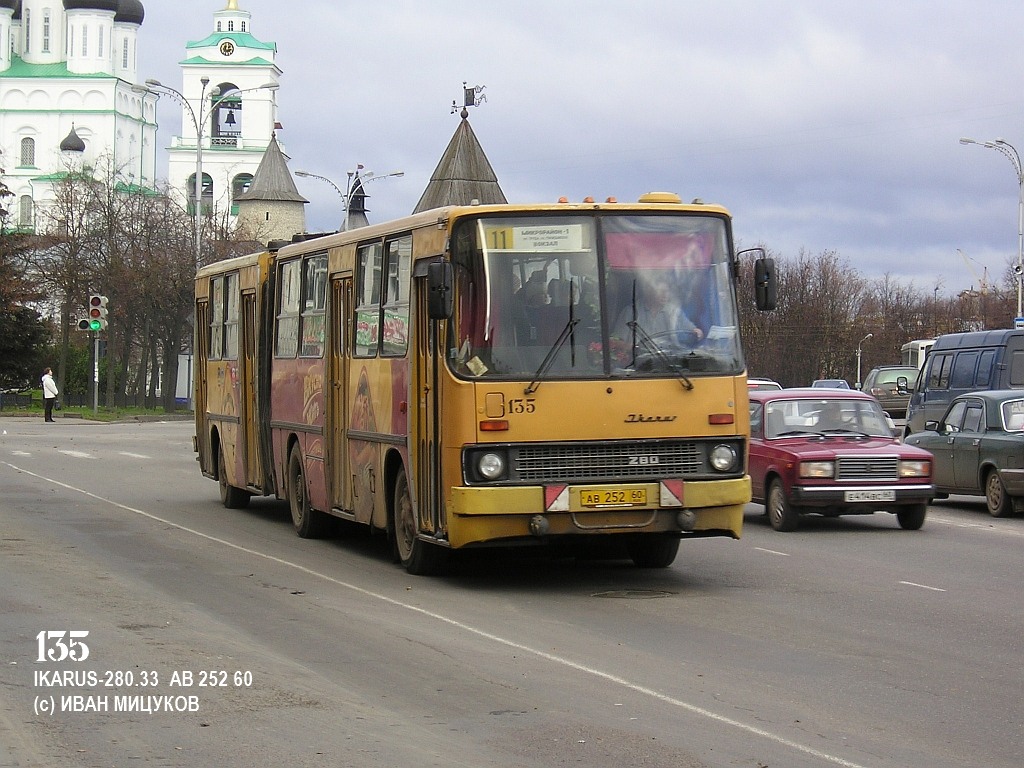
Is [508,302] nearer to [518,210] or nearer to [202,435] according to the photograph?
[518,210]

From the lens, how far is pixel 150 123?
16062 cm

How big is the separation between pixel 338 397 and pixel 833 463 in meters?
5.74

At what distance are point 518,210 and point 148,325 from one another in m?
59.2

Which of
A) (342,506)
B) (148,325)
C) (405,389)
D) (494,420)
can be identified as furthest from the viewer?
(148,325)

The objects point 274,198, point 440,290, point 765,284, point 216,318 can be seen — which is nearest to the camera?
point 440,290

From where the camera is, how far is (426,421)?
1328cm

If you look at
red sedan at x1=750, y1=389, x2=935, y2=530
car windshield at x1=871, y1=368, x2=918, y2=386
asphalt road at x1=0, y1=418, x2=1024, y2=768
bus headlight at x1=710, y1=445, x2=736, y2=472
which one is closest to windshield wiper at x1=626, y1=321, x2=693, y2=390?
bus headlight at x1=710, y1=445, x2=736, y2=472

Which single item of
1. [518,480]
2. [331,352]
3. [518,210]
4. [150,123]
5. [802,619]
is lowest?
[802,619]

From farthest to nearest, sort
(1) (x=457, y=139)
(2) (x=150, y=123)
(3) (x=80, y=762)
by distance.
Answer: (2) (x=150, y=123), (1) (x=457, y=139), (3) (x=80, y=762)

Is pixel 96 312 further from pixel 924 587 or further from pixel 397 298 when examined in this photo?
pixel 924 587

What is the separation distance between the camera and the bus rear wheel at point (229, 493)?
21.6 metres

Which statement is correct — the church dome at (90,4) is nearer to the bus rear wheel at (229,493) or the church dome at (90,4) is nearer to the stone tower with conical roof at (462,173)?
the stone tower with conical roof at (462,173)

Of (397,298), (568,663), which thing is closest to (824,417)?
(397,298)

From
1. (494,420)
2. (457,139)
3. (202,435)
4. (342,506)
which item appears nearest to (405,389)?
(494,420)
